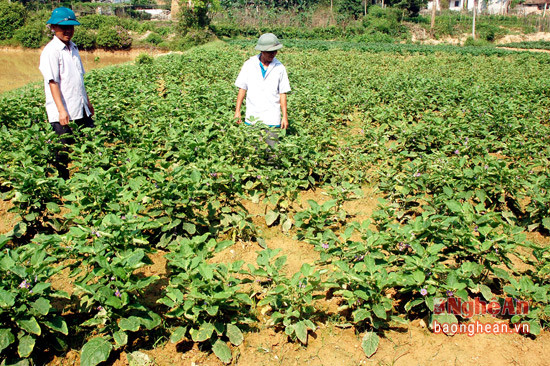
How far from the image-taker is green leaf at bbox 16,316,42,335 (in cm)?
219

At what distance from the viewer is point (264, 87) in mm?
4812

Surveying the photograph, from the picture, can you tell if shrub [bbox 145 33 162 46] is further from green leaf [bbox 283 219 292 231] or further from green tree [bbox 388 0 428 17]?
green leaf [bbox 283 219 292 231]

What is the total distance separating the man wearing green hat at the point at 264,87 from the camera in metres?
4.75

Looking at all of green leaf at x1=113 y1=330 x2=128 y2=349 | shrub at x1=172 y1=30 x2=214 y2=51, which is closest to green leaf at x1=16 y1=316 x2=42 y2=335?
green leaf at x1=113 y1=330 x2=128 y2=349

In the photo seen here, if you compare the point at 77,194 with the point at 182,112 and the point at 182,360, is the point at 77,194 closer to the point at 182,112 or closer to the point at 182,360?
the point at 182,360

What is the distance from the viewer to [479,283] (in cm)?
307

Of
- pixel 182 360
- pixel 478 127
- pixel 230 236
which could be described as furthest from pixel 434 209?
pixel 478 127

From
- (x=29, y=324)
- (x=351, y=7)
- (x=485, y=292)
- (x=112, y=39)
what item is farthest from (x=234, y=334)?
(x=351, y=7)

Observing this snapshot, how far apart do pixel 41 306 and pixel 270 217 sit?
227cm

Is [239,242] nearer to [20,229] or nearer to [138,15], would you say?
[20,229]

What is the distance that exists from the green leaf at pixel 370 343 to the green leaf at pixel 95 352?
1.53 metres

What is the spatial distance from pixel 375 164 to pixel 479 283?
2958 mm

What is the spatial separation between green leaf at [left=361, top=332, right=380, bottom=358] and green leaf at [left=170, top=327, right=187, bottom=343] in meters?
1.13

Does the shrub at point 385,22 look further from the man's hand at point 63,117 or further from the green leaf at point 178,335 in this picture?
the green leaf at point 178,335
